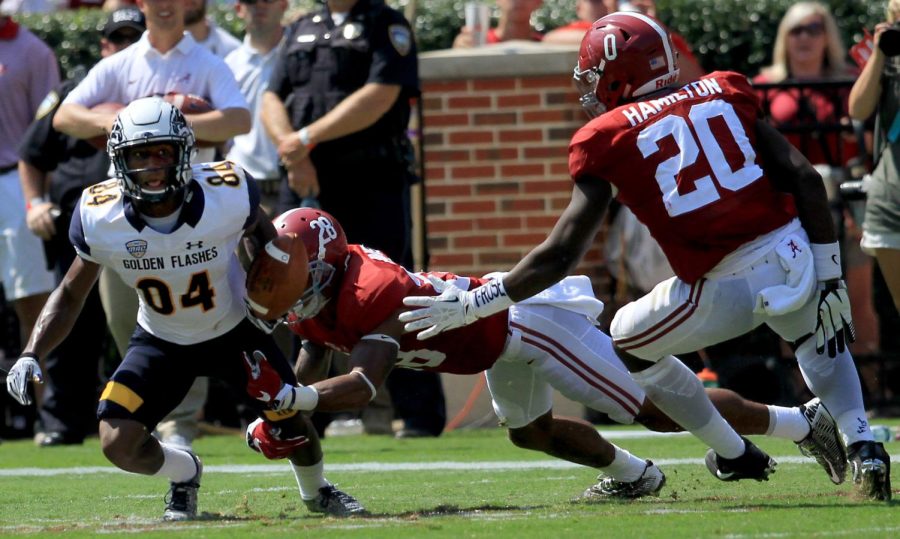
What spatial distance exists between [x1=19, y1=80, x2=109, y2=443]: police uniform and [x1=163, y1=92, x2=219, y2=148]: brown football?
0.83 meters

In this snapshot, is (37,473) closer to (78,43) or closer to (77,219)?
(77,219)

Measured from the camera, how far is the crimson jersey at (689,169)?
17.2 feet

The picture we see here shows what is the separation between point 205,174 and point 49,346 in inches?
31.0

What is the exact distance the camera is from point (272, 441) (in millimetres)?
5281

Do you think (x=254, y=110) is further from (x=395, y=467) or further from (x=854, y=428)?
(x=854, y=428)

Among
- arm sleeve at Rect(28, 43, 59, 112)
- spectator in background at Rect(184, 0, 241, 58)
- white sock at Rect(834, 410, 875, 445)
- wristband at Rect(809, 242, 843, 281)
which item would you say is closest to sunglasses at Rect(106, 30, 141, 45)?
spectator in background at Rect(184, 0, 241, 58)

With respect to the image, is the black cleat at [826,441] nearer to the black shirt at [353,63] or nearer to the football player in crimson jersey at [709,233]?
the football player in crimson jersey at [709,233]

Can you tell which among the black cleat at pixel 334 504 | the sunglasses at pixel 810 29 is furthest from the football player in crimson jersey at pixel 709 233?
the sunglasses at pixel 810 29

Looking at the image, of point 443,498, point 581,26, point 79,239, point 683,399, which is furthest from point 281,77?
point 683,399

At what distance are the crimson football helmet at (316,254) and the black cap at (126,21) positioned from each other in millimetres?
3281

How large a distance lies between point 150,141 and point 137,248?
0.36 metres

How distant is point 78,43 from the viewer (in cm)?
1091

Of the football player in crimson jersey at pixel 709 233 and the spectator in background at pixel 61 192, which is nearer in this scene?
the football player in crimson jersey at pixel 709 233

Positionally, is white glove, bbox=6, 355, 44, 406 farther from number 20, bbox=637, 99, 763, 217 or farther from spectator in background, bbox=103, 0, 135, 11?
spectator in background, bbox=103, 0, 135, 11
